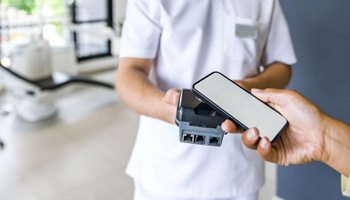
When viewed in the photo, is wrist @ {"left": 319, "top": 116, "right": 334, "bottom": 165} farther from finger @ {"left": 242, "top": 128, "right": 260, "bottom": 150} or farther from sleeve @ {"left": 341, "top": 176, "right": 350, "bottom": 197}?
finger @ {"left": 242, "top": 128, "right": 260, "bottom": 150}

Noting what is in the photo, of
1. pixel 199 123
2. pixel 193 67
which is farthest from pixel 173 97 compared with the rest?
pixel 193 67

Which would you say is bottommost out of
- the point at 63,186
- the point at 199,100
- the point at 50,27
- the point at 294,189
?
the point at 63,186

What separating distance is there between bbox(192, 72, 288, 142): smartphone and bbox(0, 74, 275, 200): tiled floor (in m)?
1.48

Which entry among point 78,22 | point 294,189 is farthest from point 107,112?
point 294,189

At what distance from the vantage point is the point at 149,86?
2.81 ft

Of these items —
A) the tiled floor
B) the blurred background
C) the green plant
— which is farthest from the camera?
the green plant

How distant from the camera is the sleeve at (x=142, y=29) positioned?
89 cm

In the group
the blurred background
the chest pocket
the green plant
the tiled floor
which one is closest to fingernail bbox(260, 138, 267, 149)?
the chest pocket

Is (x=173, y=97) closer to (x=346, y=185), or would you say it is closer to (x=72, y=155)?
(x=346, y=185)

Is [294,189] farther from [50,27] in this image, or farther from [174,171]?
[50,27]

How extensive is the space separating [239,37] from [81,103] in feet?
8.84

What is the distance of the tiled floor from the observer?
207 centimetres

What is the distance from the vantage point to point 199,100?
684 mm

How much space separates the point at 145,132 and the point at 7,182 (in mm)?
1498
